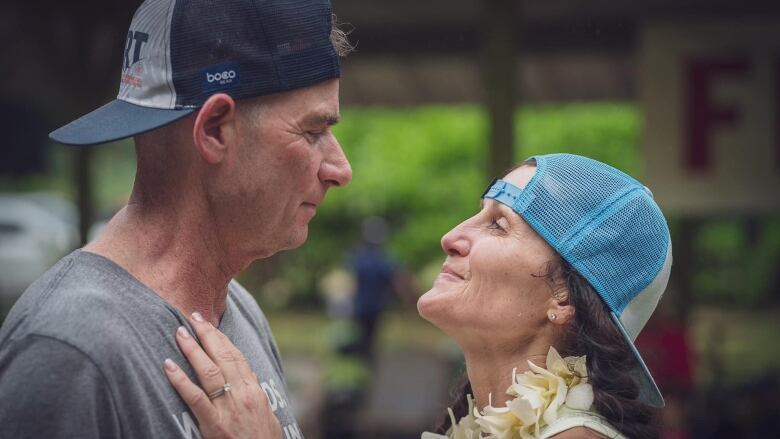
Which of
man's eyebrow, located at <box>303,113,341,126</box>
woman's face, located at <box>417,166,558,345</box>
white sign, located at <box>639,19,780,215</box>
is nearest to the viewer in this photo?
man's eyebrow, located at <box>303,113,341,126</box>

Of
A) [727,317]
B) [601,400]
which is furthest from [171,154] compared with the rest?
[727,317]

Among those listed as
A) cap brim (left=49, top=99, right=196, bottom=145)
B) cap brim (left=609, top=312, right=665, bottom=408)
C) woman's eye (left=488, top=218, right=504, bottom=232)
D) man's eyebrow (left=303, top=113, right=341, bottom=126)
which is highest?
cap brim (left=49, top=99, right=196, bottom=145)

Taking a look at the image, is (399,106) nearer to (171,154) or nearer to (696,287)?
(696,287)

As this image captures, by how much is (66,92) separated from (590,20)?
3502 mm

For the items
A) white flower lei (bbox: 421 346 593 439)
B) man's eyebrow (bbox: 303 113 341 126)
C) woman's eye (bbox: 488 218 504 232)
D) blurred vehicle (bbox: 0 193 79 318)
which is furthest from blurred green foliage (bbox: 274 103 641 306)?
man's eyebrow (bbox: 303 113 341 126)

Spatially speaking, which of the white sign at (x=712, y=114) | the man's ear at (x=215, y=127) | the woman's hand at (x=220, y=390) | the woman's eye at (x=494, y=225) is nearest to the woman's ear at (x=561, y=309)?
the woman's eye at (x=494, y=225)

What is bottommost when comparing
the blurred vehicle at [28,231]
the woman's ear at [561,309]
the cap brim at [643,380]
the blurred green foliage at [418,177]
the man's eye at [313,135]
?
the blurred vehicle at [28,231]

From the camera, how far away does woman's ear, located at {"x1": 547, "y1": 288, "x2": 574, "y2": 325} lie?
1969mm

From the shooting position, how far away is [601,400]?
188cm

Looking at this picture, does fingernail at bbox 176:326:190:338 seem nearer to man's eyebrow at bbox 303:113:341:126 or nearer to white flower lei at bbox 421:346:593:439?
man's eyebrow at bbox 303:113:341:126

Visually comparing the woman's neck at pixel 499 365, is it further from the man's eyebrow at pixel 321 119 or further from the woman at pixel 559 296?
the man's eyebrow at pixel 321 119

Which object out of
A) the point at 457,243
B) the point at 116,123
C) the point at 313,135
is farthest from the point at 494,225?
the point at 116,123

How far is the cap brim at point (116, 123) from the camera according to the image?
61.2 inches

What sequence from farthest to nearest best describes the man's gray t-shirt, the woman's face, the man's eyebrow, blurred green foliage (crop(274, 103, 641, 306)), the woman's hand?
blurred green foliage (crop(274, 103, 641, 306)) < the woman's face < the man's eyebrow < the woman's hand < the man's gray t-shirt
